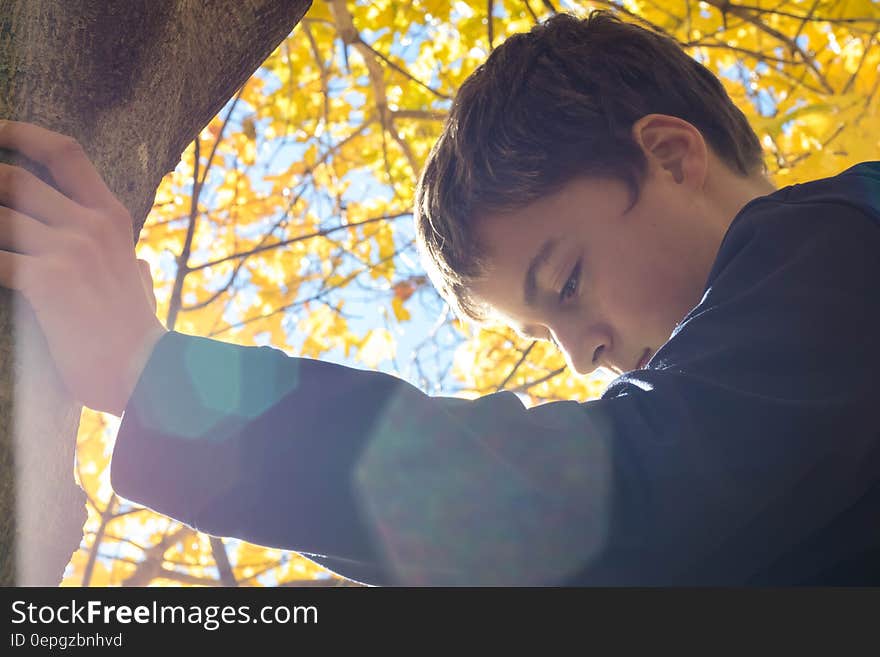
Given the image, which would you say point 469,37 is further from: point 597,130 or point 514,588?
point 514,588

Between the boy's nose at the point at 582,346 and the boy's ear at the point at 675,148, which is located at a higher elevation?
the boy's ear at the point at 675,148

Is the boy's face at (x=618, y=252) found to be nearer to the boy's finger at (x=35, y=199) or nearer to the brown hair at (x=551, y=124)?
the brown hair at (x=551, y=124)

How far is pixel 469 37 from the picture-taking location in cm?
283

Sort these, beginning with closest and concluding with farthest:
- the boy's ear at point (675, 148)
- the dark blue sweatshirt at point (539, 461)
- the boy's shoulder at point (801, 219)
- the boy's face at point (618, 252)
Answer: the dark blue sweatshirt at point (539, 461) → the boy's shoulder at point (801, 219) → the boy's face at point (618, 252) → the boy's ear at point (675, 148)

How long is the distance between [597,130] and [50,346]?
1.01 metres

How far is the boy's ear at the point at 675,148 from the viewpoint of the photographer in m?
1.39

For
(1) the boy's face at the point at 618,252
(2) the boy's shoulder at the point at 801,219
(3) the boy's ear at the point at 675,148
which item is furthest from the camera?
(3) the boy's ear at the point at 675,148

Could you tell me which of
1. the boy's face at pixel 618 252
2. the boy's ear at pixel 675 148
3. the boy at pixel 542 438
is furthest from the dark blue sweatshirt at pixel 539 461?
the boy's ear at pixel 675 148

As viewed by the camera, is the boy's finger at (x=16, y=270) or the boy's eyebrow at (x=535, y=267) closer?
the boy's finger at (x=16, y=270)

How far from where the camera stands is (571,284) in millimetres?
1307

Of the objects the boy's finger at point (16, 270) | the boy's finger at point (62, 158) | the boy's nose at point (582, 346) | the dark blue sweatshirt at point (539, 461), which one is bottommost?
the dark blue sweatshirt at point (539, 461)

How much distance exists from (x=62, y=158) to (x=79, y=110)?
0.09m

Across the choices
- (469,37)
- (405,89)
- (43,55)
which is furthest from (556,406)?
(405,89)

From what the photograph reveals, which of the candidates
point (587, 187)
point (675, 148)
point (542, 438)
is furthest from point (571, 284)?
point (542, 438)
